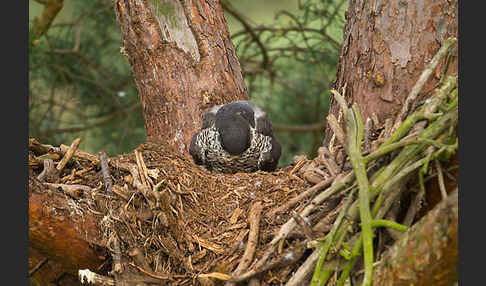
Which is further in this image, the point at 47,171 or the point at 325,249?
the point at 47,171

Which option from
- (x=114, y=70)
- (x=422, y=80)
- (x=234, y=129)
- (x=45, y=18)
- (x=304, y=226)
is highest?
(x=45, y=18)

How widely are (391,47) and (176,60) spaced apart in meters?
1.56

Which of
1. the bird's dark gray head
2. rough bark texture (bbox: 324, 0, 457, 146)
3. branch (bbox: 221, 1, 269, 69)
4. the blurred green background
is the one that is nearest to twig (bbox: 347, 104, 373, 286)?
rough bark texture (bbox: 324, 0, 457, 146)

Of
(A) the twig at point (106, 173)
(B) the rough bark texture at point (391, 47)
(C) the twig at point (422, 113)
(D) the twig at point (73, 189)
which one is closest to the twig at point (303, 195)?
(C) the twig at point (422, 113)

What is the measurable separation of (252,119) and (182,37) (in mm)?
863

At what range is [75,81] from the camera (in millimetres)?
5652

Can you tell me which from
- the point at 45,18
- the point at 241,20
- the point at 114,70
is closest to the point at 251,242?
Result: the point at 241,20

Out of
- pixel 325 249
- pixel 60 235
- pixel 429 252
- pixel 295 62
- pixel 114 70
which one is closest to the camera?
pixel 429 252

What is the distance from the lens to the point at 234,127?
3.76 meters

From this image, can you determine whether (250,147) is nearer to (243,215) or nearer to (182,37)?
(182,37)

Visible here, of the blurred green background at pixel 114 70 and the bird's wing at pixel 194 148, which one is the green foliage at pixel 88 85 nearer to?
the blurred green background at pixel 114 70

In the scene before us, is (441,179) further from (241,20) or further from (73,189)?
(241,20)

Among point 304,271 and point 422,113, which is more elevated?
point 422,113

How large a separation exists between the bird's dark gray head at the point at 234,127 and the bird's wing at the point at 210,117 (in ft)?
0.10
